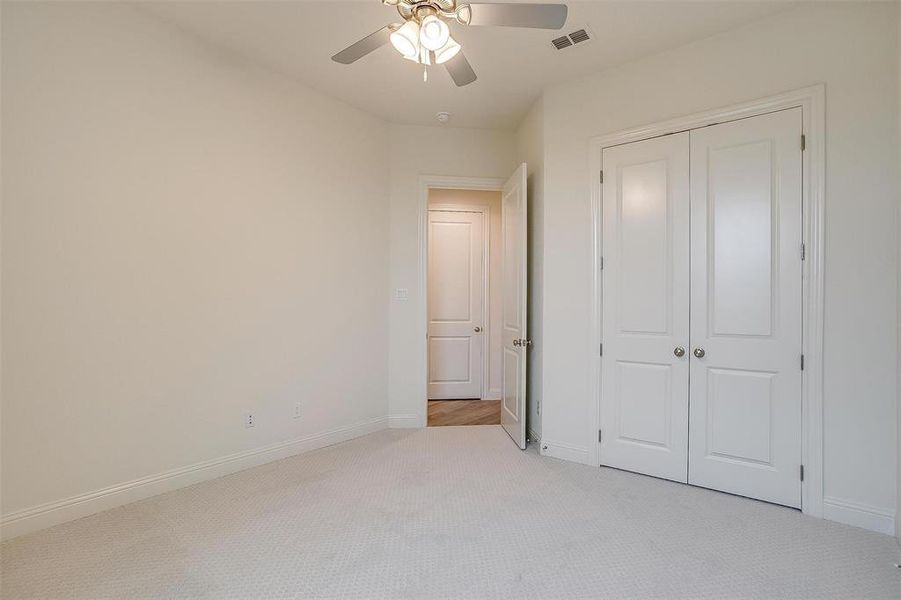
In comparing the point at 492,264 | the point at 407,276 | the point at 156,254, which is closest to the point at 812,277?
the point at 407,276

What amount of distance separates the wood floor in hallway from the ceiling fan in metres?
3.18

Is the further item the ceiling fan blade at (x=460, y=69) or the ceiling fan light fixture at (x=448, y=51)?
the ceiling fan blade at (x=460, y=69)

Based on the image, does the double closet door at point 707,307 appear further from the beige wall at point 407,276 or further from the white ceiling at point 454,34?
the beige wall at point 407,276

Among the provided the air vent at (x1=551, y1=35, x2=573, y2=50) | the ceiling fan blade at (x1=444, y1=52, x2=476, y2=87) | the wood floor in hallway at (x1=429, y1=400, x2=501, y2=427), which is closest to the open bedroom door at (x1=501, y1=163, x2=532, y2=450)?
the wood floor in hallway at (x1=429, y1=400, x2=501, y2=427)

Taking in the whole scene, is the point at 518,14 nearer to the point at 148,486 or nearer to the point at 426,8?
the point at 426,8

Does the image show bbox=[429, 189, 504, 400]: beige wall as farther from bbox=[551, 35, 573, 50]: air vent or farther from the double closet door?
bbox=[551, 35, 573, 50]: air vent

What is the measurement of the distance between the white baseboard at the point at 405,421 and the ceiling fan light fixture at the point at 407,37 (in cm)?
300

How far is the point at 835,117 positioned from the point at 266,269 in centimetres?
351

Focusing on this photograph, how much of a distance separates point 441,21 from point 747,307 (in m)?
2.26

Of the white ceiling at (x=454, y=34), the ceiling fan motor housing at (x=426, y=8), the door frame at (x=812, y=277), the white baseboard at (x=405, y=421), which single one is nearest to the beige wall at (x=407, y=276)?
the white baseboard at (x=405, y=421)

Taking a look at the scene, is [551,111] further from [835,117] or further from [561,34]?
[835,117]

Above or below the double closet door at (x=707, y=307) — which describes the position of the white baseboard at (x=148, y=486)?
below

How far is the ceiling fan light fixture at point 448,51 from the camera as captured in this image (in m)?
1.87

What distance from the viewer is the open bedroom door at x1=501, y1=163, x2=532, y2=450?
3.41 meters
